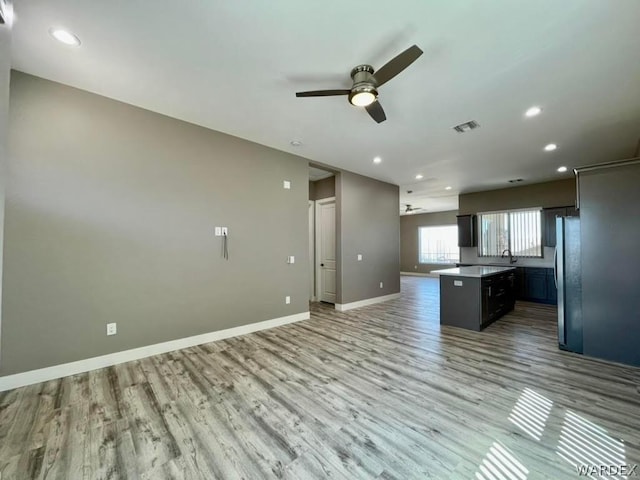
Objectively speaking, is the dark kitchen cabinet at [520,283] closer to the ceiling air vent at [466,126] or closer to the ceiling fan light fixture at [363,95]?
the ceiling air vent at [466,126]

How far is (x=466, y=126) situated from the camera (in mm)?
3635

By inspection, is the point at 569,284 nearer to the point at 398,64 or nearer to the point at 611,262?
the point at 611,262

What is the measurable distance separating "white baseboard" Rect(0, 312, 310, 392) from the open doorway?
88.3 inches

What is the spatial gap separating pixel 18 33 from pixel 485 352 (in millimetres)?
5624

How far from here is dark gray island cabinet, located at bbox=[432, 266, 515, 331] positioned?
418 cm

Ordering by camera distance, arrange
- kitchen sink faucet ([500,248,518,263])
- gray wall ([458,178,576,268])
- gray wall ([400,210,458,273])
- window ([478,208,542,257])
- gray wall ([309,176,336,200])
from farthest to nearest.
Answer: gray wall ([400,210,458,273])
kitchen sink faucet ([500,248,518,263])
window ([478,208,542,257])
gray wall ([458,178,576,268])
gray wall ([309,176,336,200])

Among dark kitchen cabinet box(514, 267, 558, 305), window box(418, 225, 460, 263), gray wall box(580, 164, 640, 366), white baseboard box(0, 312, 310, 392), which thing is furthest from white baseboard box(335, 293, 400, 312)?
window box(418, 225, 460, 263)

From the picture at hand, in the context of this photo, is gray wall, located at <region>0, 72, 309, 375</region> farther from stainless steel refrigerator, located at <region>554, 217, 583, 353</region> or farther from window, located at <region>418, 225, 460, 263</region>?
window, located at <region>418, 225, 460, 263</region>

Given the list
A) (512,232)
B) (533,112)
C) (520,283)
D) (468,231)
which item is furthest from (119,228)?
(512,232)

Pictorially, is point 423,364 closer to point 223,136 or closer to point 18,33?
point 223,136

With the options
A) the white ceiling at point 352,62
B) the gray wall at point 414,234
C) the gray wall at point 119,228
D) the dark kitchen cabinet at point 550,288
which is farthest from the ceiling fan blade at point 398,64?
the gray wall at point 414,234

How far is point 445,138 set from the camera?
404cm

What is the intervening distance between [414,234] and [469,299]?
8669 millimetres

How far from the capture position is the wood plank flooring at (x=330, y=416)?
5.38 feet
